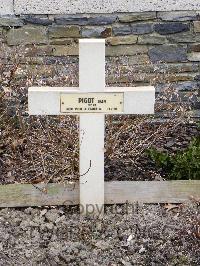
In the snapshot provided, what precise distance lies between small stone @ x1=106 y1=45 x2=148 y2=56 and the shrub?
110cm

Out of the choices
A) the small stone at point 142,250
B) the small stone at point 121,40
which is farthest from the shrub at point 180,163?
the small stone at point 121,40

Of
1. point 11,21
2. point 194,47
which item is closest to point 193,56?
point 194,47

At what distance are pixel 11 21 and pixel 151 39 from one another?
122cm

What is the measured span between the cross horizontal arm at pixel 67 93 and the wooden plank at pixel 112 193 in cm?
53

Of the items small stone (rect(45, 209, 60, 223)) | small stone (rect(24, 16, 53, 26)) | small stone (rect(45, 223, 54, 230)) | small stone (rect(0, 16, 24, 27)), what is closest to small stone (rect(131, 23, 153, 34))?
small stone (rect(24, 16, 53, 26))

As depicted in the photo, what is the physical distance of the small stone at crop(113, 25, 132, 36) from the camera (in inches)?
208

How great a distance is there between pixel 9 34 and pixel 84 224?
2202mm

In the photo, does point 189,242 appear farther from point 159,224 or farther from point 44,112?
point 44,112

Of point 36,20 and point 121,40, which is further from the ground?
point 36,20

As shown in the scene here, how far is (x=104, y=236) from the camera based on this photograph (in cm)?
361

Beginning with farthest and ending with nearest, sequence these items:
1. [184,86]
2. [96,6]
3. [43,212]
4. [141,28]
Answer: [184,86], [141,28], [96,6], [43,212]

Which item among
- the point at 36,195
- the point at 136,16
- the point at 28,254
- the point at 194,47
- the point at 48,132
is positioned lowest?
the point at 28,254

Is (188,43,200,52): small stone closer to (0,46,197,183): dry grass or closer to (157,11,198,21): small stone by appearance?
(157,11,198,21): small stone

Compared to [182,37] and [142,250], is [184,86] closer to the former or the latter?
[182,37]
